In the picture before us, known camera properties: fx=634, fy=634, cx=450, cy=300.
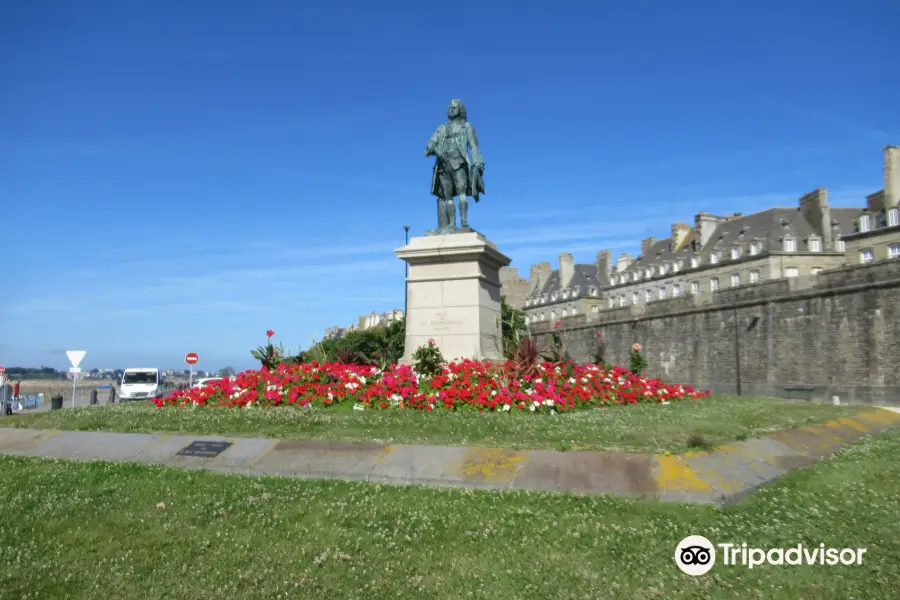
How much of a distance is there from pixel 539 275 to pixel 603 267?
14.0 m

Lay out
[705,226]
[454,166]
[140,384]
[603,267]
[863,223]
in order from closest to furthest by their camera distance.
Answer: [454,166], [140,384], [863,223], [705,226], [603,267]

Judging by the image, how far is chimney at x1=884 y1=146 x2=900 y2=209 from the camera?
5016 centimetres

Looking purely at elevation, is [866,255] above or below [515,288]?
below

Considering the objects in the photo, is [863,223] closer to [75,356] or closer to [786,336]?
[786,336]

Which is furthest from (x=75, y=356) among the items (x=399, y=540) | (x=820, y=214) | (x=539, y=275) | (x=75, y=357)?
(x=539, y=275)

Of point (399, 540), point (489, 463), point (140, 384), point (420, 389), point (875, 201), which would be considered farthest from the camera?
point (875, 201)

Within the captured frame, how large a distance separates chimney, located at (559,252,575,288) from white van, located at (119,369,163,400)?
218 feet

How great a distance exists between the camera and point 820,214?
58812 mm

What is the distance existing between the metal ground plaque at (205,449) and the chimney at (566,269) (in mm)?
88620

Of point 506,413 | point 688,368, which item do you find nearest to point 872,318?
point 688,368

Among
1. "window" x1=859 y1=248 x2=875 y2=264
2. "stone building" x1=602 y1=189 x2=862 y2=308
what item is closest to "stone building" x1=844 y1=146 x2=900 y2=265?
"window" x1=859 y1=248 x2=875 y2=264

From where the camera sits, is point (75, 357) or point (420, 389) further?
point (75, 357)

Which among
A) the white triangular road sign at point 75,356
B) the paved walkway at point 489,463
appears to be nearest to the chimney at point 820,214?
the paved walkway at point 489,463

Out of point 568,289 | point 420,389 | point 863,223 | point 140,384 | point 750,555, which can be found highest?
point 863,223
